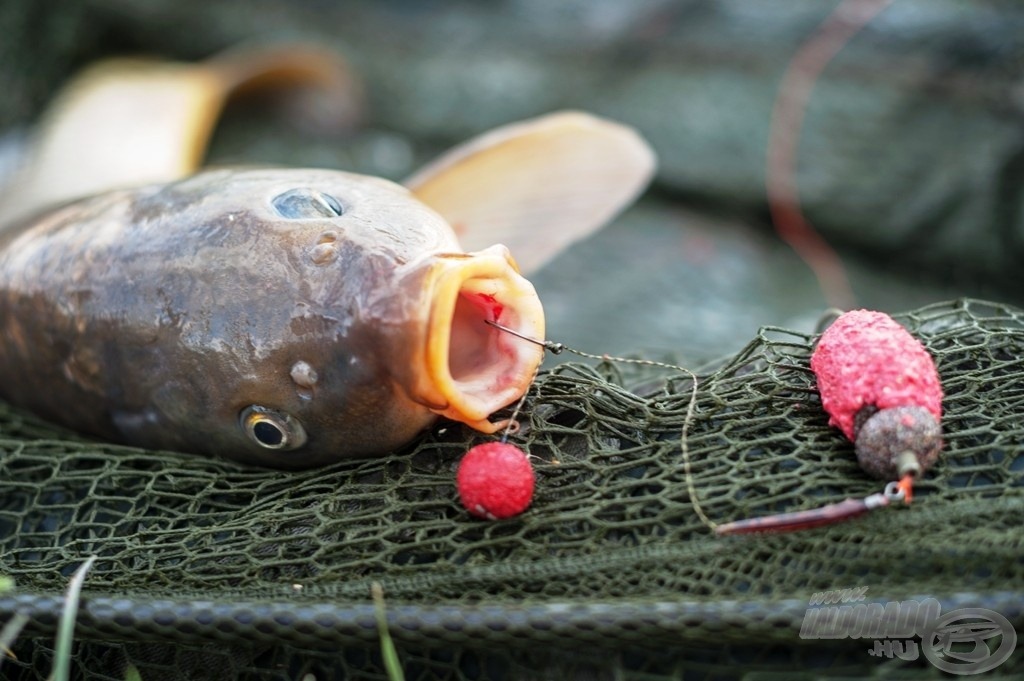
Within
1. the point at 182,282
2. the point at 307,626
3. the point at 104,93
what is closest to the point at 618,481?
the point at 307,626

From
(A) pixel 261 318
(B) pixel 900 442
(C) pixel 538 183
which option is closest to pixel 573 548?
(B) pixel 900 442

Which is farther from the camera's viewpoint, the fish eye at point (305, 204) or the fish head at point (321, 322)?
the fish eye at point (305, 204)

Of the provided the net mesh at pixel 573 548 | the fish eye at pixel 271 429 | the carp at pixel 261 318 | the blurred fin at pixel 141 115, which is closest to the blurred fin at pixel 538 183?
the carp at pixel 261 318

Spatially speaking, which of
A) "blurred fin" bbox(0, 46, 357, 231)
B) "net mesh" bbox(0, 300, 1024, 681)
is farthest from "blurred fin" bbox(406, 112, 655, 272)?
"blurred fin" bbox(0, 46, 357, 231)

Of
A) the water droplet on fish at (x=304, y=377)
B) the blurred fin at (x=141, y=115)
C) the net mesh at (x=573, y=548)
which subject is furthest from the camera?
the blurred fin at (x=141, y=115)

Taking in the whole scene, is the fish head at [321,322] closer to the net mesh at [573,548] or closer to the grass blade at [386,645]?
the net mesh at [573,548]

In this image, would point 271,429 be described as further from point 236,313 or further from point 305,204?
point 305,204
